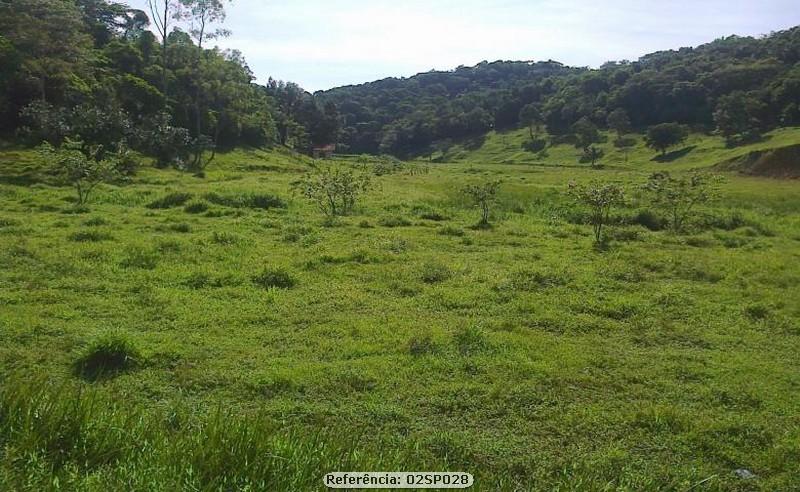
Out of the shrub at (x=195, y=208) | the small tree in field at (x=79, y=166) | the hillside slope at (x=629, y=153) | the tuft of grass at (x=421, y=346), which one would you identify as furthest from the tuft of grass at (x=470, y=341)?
the hillside slope at (x=629, y=153)

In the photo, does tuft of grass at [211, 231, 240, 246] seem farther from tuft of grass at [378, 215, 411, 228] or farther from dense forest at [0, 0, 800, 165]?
dense forest at [0, 0, 800, 165]

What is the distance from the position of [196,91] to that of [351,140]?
61811mm

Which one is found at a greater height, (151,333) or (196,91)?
(196,91)

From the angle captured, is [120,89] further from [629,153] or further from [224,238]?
[629,153]

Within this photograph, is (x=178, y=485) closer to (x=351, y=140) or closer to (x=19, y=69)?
(x=19, y=69)

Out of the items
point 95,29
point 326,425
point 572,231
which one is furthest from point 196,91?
point 326,425

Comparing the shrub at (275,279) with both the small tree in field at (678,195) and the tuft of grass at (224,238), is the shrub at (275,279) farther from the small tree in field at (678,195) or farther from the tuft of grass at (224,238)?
the small tree in field at (678,195)

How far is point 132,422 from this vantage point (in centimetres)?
579

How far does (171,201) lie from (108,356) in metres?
17.3

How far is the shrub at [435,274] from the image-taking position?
1406 centimetres

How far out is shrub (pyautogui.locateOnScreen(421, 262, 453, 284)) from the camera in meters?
14.1

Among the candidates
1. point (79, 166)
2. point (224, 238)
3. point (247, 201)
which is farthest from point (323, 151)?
point (224, 238)

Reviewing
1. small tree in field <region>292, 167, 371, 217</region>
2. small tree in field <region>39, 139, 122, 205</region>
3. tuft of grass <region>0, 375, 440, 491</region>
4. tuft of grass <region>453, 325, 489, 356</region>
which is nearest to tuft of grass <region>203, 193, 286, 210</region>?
small tree in field <region>292, 167, 371, 217</region>

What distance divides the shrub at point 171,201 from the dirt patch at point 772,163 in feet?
120
